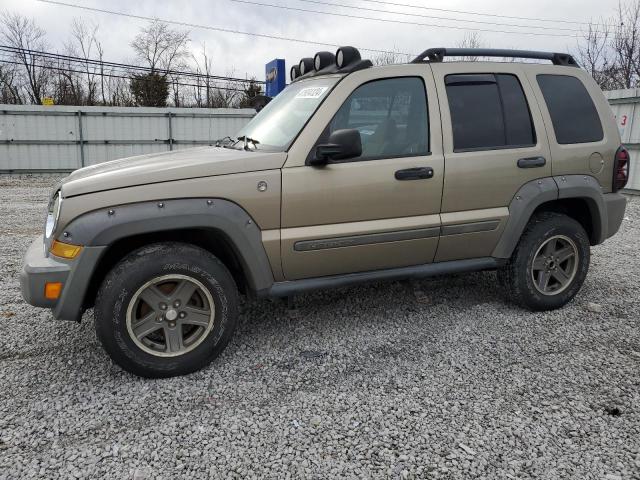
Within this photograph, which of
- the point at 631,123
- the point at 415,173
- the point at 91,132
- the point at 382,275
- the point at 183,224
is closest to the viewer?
the point at 183,224

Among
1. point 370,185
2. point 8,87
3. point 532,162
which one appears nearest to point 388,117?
point 370,185

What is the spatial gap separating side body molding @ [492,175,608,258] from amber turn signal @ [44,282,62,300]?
9.86 ft

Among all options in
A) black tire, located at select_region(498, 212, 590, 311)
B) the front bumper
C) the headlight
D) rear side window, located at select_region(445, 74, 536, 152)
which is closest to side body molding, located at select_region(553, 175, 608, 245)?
black tire, located at select_region(498, 212, 590, 311)

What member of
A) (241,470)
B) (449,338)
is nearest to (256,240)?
(241,470)

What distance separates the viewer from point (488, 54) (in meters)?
4.03

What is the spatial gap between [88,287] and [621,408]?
3.10 m

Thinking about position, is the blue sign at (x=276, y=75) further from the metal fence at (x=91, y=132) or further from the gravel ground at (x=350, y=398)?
the gravel ground at (x=350, y=398)

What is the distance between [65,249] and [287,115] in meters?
1.74

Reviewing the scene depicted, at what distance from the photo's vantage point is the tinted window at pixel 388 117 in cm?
341

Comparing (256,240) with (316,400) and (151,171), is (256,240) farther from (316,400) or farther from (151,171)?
(316,400)

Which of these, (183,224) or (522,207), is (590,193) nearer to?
(522,207)

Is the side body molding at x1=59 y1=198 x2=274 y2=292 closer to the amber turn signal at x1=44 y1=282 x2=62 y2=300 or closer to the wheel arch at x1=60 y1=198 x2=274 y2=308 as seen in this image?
the wheel arch at x1=60 y1=198 x2=274 y2=308

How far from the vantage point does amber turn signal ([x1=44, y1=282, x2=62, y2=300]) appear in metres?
2.83

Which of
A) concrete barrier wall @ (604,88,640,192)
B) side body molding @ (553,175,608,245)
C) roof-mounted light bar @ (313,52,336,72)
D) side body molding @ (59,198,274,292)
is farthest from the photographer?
concrete barrier wall @ (604,88,640,192)
